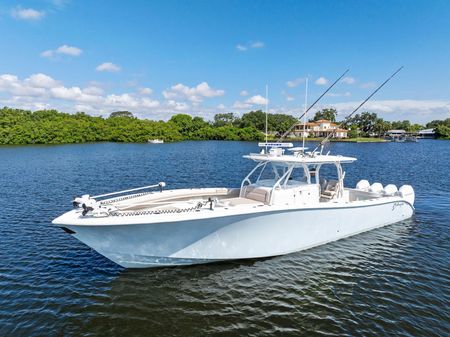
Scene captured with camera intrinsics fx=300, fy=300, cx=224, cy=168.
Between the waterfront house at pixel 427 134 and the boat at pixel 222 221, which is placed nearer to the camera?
the boat at pixel 222 221

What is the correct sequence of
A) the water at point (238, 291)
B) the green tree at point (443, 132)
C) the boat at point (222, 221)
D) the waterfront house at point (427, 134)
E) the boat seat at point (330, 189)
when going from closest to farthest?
the water at point (238, 291)
the boat at point (222, 221)
the boat seat at point (330, 189)
the green tree at point (443, 132)
the waterfront house at point (427, 134)

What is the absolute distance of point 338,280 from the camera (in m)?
9.48

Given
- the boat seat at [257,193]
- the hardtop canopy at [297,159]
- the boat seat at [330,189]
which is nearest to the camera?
the boat seat at [257,193]

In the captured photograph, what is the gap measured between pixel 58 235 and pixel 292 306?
10147mm

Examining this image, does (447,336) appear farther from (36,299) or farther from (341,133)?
(341,133)

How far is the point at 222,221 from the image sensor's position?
8.87m

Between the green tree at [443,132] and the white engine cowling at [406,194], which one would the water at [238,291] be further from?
the green tree at [443,132]

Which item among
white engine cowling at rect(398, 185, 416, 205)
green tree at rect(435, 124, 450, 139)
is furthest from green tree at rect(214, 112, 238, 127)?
white engine cowling at rect(398, 185, 416, 205)

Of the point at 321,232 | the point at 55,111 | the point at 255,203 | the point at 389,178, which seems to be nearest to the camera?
the point at 255,203

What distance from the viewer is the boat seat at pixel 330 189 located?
1265 cm

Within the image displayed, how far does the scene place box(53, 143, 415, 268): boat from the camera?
8547 millimetres

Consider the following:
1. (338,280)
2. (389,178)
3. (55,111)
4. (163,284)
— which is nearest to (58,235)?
(163,284)

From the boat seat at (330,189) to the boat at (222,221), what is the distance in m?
0.06

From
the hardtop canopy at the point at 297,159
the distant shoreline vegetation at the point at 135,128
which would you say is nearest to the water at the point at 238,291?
the hardtop canopy at the point at 297,159
